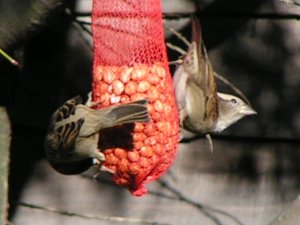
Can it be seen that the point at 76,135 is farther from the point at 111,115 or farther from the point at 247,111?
the point at 247,111

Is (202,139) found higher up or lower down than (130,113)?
lower down

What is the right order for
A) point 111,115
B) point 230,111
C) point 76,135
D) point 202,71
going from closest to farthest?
point 111,115 → point 76,135 → point 202,71 → point 230,111

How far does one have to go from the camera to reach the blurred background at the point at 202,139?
12.4 feet

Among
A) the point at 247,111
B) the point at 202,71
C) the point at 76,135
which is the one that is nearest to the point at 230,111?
the point at 247,111

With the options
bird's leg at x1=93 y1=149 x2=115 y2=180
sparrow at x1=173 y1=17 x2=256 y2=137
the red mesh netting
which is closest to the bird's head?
sparrow at x1=173 y1=17 x2=256 y2=137

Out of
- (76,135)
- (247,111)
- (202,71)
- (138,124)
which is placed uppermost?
(138,124)

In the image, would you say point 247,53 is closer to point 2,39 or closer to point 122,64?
point 122,64

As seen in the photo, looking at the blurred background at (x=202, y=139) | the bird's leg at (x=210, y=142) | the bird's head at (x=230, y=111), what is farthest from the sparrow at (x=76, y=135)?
the bird's head at (x=230, y=111)

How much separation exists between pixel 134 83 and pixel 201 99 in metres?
0.97

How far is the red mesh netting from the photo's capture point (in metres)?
3.03

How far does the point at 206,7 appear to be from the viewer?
148 inches

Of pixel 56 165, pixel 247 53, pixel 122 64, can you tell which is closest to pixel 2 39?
pixel 122 64

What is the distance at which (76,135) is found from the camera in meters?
3.22

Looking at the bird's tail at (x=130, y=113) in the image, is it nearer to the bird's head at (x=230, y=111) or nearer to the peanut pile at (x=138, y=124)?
the peanut pile at (x=138, y=124)
